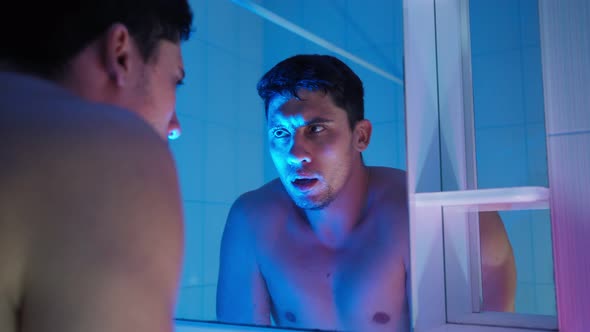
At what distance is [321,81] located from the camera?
1.56m

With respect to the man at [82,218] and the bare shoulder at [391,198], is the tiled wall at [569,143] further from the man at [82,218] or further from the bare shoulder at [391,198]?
the man at [82,218]

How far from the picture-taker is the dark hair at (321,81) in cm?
156

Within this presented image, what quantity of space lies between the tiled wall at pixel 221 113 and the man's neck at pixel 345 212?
0.35m

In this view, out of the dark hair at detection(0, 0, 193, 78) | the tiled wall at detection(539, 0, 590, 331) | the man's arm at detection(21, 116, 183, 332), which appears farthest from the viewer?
the tiled wall at detection(539, 0, 590, 331)

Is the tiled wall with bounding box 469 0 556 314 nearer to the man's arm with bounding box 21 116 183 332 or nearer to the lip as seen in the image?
the lip

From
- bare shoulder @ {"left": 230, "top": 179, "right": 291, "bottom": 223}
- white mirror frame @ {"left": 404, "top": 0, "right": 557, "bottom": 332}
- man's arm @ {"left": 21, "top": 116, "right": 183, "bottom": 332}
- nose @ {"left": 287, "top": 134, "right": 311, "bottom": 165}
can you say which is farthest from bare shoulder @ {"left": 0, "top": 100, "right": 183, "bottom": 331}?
bare shoulder @ {"left": 230, "top": 179, "right": 291, "bottom": 223}

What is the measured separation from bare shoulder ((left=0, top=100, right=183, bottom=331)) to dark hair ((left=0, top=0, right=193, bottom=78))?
16 cm

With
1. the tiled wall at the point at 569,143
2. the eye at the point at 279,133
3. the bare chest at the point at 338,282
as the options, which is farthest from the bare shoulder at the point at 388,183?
the tiled wall at the point at 569,143

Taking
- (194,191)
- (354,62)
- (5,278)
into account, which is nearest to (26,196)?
(5,278)

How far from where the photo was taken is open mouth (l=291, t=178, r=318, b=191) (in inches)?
62.8

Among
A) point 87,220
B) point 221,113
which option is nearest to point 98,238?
point 87,220

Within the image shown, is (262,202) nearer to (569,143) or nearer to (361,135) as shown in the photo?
(361,135)

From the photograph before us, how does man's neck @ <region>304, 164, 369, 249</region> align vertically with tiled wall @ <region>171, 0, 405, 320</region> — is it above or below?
below

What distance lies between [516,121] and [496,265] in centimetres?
31
